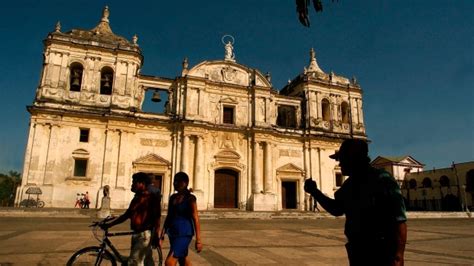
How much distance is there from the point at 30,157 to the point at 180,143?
31.1 ft

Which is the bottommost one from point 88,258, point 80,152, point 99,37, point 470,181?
point 88,258

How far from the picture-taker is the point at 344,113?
3080 cm

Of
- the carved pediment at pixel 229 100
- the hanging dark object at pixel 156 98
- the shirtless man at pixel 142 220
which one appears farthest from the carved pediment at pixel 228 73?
the shirtless man at pixel 142 220

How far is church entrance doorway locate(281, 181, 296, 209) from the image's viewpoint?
2678 centimetres

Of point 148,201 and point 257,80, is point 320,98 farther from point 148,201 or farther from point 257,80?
point 148,201

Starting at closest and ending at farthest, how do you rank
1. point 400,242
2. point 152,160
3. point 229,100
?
point 400,242, point 152,160, point 229,100

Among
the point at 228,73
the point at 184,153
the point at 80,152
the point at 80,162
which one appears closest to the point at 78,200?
the point at 80,162

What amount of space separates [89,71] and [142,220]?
885 inches

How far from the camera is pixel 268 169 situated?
83.8 ft

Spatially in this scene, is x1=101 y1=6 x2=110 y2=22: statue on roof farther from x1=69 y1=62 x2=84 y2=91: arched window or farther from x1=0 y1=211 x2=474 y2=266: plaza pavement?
x1=0 y1=211 x2=474 y2=266: plaza pavement

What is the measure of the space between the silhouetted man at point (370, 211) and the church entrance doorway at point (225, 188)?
2266 cm

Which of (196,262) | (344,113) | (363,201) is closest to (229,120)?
(344,113)

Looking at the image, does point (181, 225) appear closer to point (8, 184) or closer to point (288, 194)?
point (288, 194)

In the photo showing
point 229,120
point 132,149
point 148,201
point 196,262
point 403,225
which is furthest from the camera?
point 229,120
